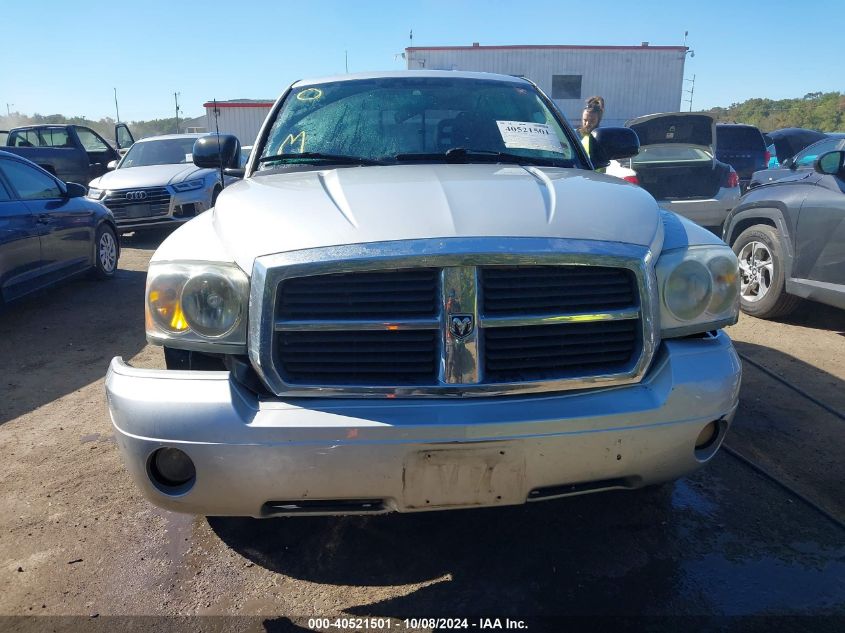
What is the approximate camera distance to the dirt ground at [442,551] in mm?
2281

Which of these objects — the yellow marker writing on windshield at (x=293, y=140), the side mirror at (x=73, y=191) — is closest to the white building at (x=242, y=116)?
the side mirror at (x=73, y=191)

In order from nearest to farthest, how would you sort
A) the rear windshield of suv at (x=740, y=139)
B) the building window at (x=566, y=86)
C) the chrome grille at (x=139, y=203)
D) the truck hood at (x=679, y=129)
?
the truck hood at (x=679, y=129) → the chrome grille at (x=139, y=203) → the rear windshield of suv at (x=740, y=139) → the building window at (x=566, y=86)

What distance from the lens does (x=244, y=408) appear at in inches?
77.3

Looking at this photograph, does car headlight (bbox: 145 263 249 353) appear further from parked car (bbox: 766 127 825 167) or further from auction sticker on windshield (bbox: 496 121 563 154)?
parked car (bbox: 766 127 825 167)

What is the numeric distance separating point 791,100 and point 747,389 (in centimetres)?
5720

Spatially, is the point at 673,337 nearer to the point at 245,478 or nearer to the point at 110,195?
the point at 245,478

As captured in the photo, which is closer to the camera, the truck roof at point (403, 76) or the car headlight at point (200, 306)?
the car headlight at point (200, 306)

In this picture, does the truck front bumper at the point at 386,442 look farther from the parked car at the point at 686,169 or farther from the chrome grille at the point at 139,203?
the chrome grille at the point at 139,203

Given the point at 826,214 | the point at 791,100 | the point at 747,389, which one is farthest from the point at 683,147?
the point at 791,100

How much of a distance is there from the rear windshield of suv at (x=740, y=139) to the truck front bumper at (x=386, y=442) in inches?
453

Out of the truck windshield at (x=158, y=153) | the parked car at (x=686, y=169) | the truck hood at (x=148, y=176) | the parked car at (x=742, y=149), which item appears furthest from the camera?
the parked car at (x=742, y=149)

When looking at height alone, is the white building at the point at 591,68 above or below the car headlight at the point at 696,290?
above

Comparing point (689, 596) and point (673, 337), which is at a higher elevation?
point (673, 337)

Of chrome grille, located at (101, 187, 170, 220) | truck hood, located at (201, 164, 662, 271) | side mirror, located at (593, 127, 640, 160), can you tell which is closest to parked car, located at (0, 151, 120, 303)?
chrome grille, located at (101, 187, 170, 220)
